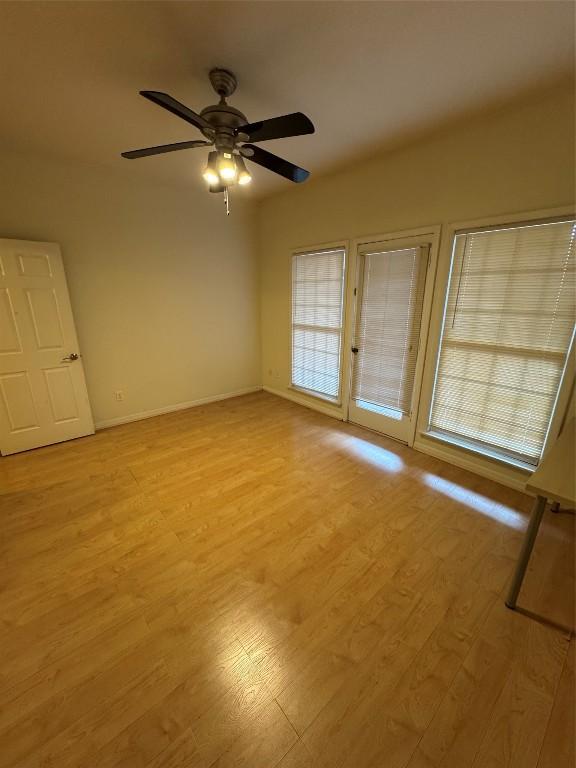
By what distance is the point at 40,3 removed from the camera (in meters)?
1.33

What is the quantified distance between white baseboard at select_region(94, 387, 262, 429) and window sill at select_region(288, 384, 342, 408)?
2.69 feet

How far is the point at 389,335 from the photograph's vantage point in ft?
10.2

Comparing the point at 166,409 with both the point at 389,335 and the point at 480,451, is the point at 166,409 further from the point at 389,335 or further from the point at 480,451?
the point at 480,451

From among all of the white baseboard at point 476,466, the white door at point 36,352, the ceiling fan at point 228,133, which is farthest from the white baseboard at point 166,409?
the ceiling fan at point 228,133

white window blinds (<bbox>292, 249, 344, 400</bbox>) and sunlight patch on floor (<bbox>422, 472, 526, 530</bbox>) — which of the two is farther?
white window blinds (<bbox>292, 249, 344, 400</bbox>)

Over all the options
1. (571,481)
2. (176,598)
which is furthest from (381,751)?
(571,481)

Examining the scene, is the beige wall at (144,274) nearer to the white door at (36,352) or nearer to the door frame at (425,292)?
the white door at (36,352)

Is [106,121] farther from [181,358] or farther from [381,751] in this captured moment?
[381,751]

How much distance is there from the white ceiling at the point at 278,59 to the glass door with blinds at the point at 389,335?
99 centimetres

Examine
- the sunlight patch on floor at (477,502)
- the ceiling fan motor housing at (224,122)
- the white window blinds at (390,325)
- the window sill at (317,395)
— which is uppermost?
the ceiling fan motor housing at (224,122)

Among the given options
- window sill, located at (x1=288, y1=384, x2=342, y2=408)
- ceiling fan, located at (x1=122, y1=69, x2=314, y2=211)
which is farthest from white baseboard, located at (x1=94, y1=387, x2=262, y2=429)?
ceiling fan, located at (x1=122, y1=69, x2=314, y2=211)

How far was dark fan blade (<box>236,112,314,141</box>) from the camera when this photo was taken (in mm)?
1461

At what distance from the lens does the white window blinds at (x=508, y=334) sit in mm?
2104

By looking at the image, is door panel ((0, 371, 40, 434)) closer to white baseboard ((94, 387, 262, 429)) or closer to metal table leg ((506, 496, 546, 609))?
white baseboard ((94, 387, 262, 429))
